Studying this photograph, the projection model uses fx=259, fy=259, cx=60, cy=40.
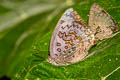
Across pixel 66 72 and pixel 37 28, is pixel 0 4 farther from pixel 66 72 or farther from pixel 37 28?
pixel 66 72

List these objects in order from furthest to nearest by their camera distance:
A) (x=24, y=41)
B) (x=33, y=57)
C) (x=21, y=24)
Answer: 1. (x=21, y=24)
2. (x=24, y=41)
3. (x=33, y=57)

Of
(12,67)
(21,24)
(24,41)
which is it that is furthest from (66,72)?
(21,24)

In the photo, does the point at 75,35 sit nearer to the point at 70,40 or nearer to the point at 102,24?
the point at 70,40

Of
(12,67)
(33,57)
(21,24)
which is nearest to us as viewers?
(33,57)

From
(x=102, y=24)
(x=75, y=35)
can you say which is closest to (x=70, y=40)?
(x=75, y=35)
